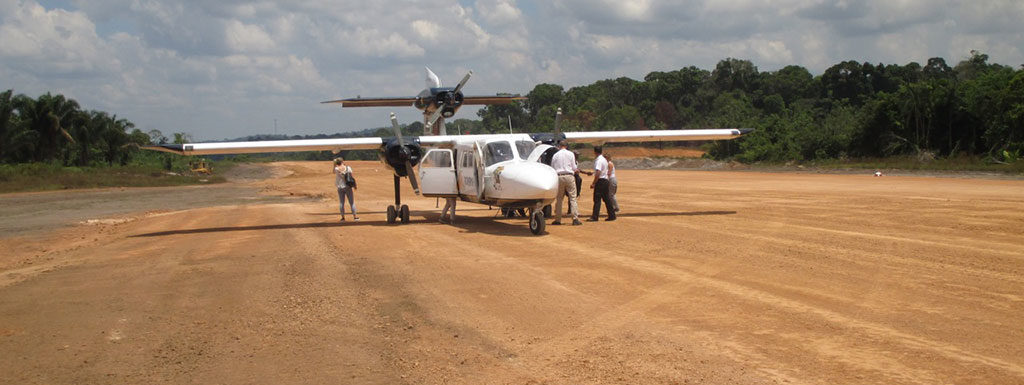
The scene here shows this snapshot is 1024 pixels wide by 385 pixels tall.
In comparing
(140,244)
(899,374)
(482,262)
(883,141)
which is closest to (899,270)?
(899,374)

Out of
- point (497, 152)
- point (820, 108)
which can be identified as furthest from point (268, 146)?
point (820, 108)

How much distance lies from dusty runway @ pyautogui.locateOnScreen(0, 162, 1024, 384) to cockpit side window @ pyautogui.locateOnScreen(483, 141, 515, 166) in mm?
1832

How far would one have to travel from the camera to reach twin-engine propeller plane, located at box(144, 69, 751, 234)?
52.0 ft

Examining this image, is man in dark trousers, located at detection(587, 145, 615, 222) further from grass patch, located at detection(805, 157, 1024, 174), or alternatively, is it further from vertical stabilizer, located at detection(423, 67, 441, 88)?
grass patch, located at detection(805, 157, 1024, 174)

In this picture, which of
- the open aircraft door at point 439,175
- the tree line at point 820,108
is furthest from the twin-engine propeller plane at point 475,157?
the tree line at point 820,108

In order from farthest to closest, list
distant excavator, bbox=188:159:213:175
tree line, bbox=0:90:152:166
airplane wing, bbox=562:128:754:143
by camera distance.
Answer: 1. distant excavator, bbox=188:159:213:175
2. tree line, bbox=0:90:152:166
3. airplane wing, bbox=562:128:754:143

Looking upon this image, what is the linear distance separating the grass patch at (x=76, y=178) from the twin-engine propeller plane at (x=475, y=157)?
35.9 metres

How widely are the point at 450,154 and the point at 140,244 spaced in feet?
23.5

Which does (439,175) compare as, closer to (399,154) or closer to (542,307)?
(399,154)

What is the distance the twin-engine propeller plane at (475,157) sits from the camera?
624 inches

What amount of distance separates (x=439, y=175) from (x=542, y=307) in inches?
434

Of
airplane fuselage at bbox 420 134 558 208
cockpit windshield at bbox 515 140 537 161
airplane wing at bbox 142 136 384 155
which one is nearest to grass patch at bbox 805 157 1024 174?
cockpit windshield at bbox 515 140 537 161

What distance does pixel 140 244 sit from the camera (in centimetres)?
1669

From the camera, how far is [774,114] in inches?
2982
